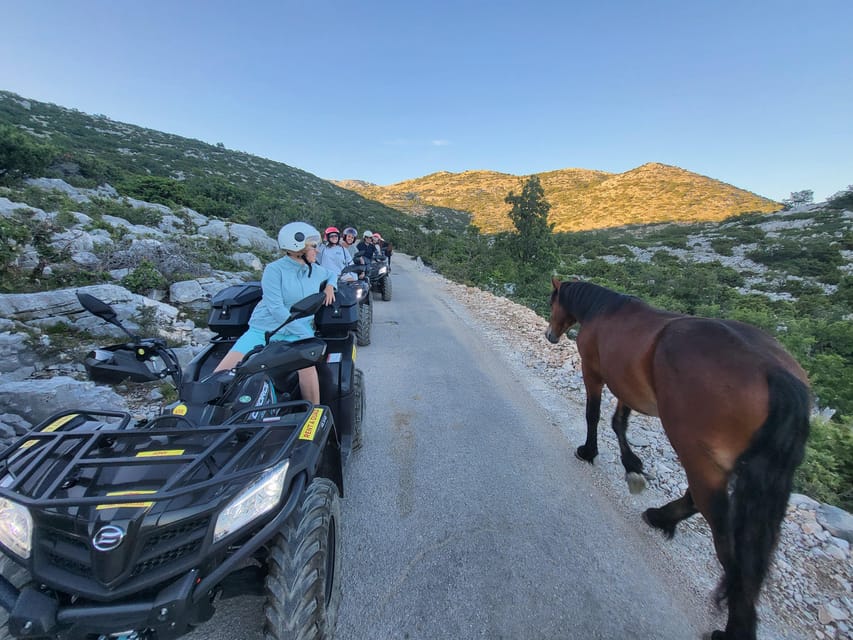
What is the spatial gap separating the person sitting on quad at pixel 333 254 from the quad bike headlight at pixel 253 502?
5.56 m

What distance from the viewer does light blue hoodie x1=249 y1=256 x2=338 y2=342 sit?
9.53 feet

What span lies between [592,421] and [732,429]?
1562mm

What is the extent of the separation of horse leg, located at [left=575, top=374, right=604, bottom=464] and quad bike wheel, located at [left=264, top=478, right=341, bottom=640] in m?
2.62

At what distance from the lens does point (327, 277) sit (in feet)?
10.6

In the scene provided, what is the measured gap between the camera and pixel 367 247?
1129 centimetres

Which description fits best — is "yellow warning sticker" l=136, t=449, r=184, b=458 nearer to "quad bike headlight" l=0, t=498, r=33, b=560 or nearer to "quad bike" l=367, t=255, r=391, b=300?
"quad bike headlight" l=0, t=498, r=33, b=560

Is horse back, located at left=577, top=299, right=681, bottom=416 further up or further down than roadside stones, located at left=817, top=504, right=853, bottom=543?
further up

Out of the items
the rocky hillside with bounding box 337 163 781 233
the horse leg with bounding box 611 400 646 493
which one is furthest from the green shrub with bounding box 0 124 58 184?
the rocky hillside with bounding box 337 163 781 233

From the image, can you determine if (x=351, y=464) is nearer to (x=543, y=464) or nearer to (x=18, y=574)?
(x=543, y=464)

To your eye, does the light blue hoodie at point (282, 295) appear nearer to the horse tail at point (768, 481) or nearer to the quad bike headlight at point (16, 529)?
the quad bike headlight at point (16, 529)

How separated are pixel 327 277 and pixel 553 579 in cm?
269

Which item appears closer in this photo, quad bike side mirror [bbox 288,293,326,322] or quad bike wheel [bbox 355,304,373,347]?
quad bike side mirror [bbox 288,293,326,322]

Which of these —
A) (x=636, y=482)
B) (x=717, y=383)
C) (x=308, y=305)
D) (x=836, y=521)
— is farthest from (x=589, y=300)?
(x=308, y=305)

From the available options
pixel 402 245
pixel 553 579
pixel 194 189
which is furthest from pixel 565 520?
pixel 402 245
